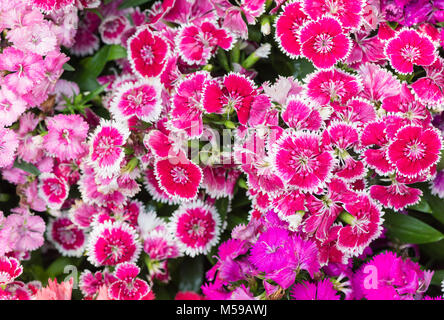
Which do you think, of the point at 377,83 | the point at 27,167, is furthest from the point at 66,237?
the point at 377,83

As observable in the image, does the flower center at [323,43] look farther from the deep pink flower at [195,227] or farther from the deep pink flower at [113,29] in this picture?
the deep pink flower at [113,29]

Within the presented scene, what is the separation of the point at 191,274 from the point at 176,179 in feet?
1.66

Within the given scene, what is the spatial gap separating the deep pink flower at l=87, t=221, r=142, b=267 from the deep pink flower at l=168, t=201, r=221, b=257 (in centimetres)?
15

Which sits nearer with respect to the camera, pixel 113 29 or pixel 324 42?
pixel 324 42

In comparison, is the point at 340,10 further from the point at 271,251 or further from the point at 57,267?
the point at 57,267

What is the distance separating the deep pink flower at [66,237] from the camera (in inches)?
73.8

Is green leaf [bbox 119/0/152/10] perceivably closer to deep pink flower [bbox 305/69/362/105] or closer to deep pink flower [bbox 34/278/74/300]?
deep pink flower [bbox 305/69/362/105]

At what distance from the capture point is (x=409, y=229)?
Answer: 165 cm

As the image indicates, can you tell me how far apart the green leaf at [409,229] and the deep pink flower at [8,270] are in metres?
1.37

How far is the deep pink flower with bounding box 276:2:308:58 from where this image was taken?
4.75 ft

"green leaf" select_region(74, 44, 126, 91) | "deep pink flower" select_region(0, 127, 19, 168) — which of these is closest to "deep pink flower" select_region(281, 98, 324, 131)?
"green leaf" select_region(74, 44, 126, 91)

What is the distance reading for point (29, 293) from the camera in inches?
65.4

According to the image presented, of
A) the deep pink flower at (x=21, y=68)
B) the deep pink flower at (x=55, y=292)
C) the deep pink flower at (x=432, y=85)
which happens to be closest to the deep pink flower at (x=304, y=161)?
the deep pink flower at (x=432, y=85)

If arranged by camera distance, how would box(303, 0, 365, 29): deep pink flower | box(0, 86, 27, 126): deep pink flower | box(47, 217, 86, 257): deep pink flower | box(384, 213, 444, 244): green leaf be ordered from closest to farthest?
box(303, 0, 365, 29): deep pink flower < box(0, 86, 27, 126): deep pink flower < box(384, 213, 444, 244): green leaf < box(47, 217, 86, 257): deep pink flower
